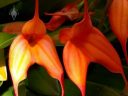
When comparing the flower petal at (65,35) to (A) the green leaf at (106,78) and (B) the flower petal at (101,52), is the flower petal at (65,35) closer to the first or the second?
(B) the flower petal at (101,52)

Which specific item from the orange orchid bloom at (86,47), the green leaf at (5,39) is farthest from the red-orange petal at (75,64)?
the green leaf at (5,39)

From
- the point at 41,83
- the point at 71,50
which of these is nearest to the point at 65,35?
the point at 71,50

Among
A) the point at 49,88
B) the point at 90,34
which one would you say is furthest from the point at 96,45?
the point at 49,88

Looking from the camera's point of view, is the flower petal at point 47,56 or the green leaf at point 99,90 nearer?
the flower petal at point 47,56

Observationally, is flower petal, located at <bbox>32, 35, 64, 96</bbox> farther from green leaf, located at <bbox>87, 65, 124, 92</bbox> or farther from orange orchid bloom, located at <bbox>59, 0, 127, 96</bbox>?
green leaf, located at <bbox>87, 65, 124, 92</bbox>

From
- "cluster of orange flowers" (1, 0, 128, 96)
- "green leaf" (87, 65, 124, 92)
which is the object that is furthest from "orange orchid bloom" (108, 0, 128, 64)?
"green leaf" (87, 65, 124, 92)

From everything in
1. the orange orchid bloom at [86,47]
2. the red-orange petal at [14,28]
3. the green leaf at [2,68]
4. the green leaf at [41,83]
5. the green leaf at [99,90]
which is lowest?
the green leaf at [99,90]
